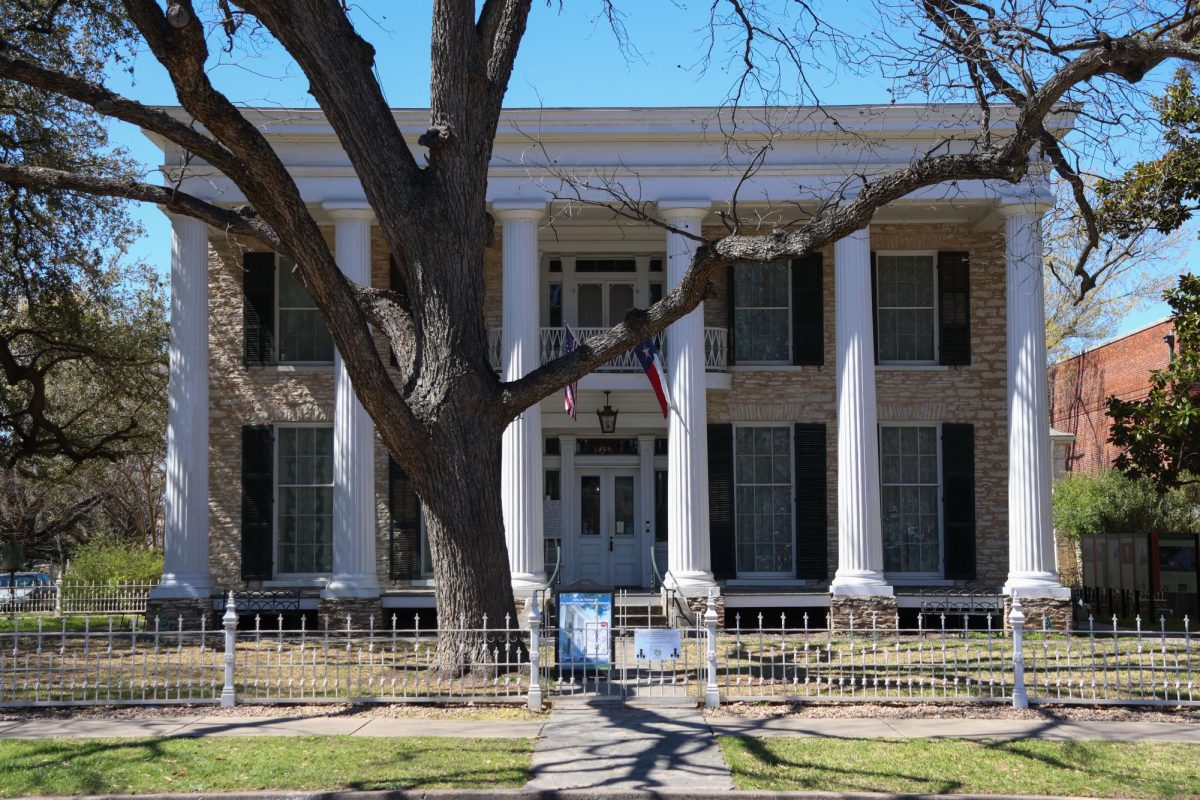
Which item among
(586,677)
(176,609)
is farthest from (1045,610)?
(176,609)

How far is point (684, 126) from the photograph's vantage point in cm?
1888

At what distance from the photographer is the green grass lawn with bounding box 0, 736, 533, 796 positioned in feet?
27.8

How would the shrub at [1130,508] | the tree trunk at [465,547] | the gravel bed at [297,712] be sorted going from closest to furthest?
the gravel bed at [297,712], the tree trunk at [465,547], the shrub at [1130,508]

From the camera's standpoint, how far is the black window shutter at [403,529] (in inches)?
816

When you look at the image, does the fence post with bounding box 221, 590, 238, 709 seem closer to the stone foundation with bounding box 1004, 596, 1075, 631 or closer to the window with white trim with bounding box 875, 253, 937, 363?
the stone foundation with bounding box 1004, 596, 1075, 631

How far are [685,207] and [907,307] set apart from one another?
5214mm

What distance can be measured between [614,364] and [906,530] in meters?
6.10

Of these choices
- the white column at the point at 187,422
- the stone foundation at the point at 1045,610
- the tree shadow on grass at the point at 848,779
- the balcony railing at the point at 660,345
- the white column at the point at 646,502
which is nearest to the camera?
the tree shadow on grass at the point at 848,779

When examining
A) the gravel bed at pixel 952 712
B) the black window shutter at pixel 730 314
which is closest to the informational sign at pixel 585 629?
the gravel bed at pixel 952 712

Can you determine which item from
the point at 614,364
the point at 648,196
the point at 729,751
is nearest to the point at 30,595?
the point at 614,364

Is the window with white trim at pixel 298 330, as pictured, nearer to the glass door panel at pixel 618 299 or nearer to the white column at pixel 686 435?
the glass door panel at pixel 618 299

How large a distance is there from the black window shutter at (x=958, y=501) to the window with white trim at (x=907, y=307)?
1567 mm

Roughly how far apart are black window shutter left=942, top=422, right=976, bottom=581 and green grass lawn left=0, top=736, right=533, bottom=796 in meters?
12.8

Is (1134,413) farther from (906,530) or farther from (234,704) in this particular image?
(234,704)
